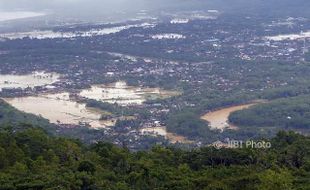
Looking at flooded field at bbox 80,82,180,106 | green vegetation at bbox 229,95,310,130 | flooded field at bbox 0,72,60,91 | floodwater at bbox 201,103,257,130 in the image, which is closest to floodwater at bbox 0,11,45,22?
flooded field at bbox 0,72,60,91

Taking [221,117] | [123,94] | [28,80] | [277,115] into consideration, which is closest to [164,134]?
[221,117]

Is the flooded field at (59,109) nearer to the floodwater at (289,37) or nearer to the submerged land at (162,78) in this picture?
the submerged land at (162,78)

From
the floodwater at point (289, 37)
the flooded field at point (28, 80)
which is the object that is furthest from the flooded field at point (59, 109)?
the floodwater at point (289, 37)

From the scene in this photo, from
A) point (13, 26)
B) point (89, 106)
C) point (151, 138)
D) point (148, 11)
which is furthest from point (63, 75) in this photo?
point (148, 11)

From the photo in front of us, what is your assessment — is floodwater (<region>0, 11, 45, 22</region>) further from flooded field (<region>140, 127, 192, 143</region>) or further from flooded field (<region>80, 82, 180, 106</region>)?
flooded field (<region>140, 127, 192, 143</region>)

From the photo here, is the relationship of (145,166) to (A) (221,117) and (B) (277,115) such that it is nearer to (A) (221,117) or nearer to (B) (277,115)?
(B) (277,115)
